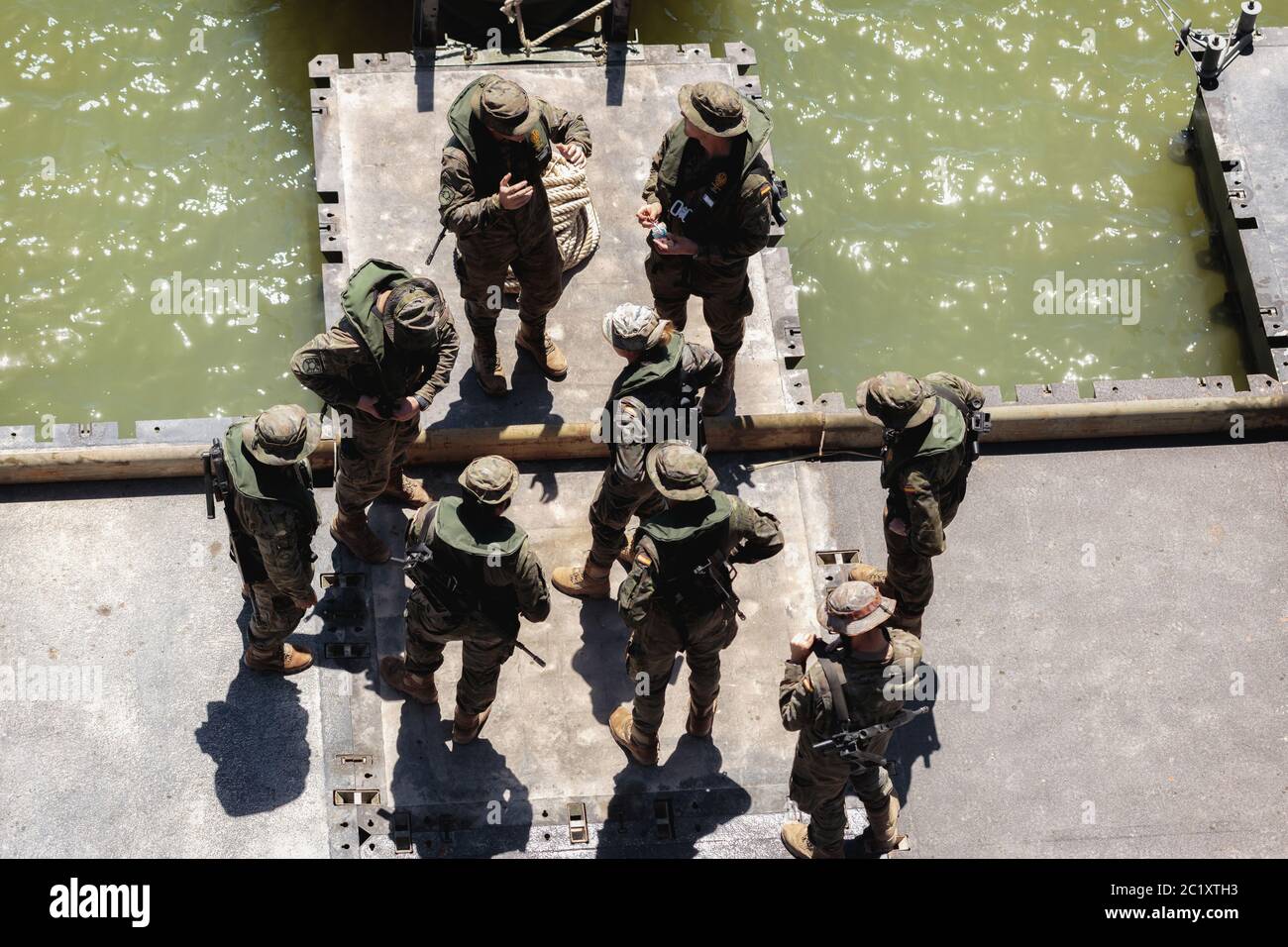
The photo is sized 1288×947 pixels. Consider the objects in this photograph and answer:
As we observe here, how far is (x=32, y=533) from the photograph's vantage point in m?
12.8

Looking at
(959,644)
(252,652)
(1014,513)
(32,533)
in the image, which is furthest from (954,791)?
(32,533)

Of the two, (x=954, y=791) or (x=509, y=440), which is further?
(x=509, y=440)

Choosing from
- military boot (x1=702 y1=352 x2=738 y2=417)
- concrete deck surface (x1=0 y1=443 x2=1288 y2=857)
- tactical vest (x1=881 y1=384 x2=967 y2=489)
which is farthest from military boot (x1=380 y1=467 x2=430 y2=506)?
tactical vest (x1=881 y1=384 x2=967 y2=489)

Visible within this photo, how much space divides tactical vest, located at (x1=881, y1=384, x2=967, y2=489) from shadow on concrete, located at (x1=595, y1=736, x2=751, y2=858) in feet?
7.82

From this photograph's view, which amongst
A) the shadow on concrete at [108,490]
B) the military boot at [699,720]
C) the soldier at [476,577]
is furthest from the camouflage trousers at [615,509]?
the shadow on concrete at [108,490]

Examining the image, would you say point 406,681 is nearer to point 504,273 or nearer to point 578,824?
point 578,824

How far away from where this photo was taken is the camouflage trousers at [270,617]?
11680mm

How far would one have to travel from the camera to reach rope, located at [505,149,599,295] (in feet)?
46.5

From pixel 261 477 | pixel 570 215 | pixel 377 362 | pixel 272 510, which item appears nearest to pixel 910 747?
pixel 377 362

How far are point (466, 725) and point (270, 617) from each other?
59.0 inches

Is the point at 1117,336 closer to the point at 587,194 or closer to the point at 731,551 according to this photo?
the point at 587,194

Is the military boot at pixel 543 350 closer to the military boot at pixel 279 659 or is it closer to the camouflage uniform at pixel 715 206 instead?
the camouflage uniform at pixel 715 206

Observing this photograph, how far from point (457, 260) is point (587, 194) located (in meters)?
1.83

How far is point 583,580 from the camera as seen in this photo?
12.8 m
